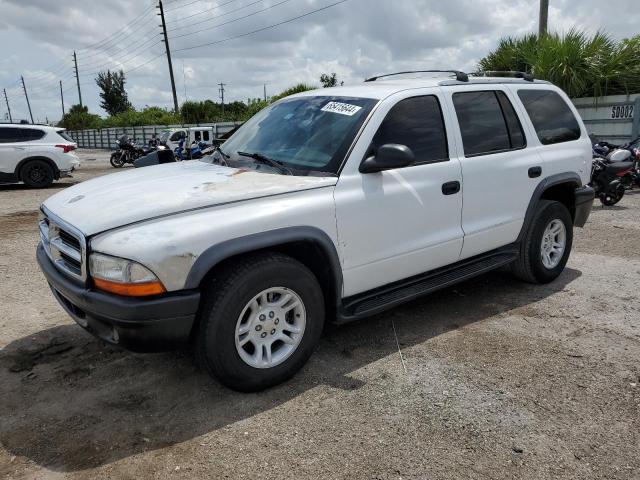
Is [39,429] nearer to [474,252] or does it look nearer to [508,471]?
[508,471]

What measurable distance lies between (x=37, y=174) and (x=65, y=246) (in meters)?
12.2

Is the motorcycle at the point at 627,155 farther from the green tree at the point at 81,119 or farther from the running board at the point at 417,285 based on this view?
the green tree at the point at 81,119

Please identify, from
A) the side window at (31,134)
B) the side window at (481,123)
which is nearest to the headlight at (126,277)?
the side window at (481,123)

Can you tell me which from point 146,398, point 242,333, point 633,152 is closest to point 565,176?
point 242,333

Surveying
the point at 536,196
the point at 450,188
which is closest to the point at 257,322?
the point at 450,188

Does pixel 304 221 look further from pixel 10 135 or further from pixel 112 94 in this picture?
pixel 112 94

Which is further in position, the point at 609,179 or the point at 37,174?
the point at 37,174

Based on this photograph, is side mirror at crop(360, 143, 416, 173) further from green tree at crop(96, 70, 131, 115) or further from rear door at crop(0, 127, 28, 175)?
green tree at crop(96, 70, 131, 115)

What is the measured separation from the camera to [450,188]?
12.8ft

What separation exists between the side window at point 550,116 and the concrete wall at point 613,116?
840cm

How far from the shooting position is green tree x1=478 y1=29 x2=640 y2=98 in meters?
13.0

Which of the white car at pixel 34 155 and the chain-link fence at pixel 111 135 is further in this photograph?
the chain-link fence at pixel 111 135

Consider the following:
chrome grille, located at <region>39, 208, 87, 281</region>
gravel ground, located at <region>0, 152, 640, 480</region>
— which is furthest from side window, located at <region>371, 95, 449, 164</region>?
chrome grille, located at <region>39, 208, 87, 281</region>

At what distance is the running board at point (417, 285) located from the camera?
3525 mm
